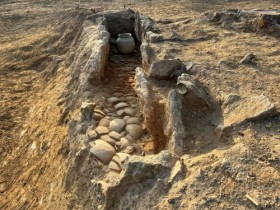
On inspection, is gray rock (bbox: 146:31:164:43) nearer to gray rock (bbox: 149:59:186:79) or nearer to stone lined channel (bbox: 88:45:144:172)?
stone lined channel (bbox: 88:45:144:172)

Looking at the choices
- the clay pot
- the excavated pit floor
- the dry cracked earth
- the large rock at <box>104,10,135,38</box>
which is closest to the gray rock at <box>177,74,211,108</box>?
the dry cracked earth

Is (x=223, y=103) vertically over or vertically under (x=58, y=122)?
over

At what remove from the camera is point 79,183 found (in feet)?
10.2

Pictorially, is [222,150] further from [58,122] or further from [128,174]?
[58,122]

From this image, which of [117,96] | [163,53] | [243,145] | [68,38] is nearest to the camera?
[243,145]

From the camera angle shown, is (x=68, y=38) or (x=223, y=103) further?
(x=68, y=38)

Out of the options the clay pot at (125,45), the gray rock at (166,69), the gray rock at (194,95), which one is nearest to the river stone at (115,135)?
the gray rock at (194,95)

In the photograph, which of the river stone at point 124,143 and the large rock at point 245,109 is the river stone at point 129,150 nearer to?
the river stone at point 124,143

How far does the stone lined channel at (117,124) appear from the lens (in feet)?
10.2

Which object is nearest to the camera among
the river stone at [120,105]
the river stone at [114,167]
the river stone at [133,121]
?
the river stone at [114,167]

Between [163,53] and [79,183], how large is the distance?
2165 millimetres

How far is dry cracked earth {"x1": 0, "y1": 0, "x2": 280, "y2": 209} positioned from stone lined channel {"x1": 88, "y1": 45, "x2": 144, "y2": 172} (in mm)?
11

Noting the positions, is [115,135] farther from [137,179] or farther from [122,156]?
[137,179]

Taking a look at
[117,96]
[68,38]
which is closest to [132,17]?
[68,38]
